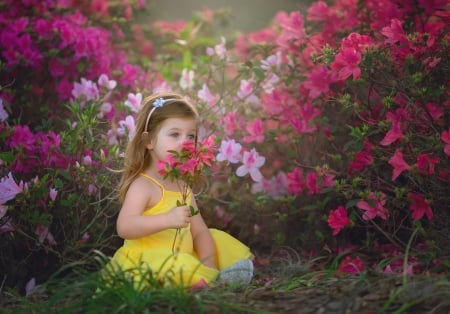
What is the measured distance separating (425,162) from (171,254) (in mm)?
1010

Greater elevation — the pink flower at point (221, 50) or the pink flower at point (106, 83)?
the pink flower at point (221, 50)

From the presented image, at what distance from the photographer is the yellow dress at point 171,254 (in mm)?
2674

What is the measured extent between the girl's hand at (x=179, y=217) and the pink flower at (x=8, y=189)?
640mm

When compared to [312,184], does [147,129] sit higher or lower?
higher

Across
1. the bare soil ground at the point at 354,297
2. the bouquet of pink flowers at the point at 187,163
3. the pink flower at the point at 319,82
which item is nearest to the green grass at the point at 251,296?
the bare soil ground at the point at 354,297

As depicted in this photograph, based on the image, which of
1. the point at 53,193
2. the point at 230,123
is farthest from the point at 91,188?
the point at 230,123

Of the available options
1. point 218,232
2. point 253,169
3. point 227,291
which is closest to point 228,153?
point 253,169

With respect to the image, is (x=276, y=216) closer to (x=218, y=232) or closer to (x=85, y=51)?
(x=218, y=232)

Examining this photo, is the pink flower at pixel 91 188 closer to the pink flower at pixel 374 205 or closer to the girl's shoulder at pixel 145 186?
the girl's shoulder at pixel 145 186

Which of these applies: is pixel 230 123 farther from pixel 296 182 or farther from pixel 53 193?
pixel 53 193

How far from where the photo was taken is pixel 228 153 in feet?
11.0

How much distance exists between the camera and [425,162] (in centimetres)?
278

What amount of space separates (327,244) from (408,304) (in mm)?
1272

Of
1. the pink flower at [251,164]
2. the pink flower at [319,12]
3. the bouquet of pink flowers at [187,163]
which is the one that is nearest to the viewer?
the bouquet of pink flowers at [187,163]
